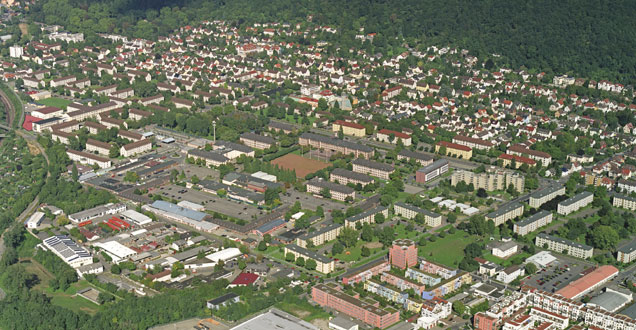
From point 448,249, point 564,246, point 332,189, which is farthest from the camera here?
point 332,189

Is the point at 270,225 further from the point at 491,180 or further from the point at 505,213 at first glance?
the point at 491,180

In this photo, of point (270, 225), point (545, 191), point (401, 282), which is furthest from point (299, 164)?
point (401, 282)

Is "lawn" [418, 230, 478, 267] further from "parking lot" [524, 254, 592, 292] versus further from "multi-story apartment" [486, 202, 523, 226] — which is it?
"parking lot" [524, 254, 592, 292]

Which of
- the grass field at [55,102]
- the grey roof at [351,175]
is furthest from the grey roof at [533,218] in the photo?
the grass field at [55,102]

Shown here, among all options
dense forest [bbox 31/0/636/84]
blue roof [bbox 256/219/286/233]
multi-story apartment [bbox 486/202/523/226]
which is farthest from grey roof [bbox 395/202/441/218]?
dense forest [bbox 31/0/636/84]

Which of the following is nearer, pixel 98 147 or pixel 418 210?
pixel 418 210

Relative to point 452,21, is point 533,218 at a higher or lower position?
lower

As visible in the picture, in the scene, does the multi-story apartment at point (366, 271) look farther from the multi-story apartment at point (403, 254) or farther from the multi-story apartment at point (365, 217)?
the multi-story apartment at point (365, 217)
